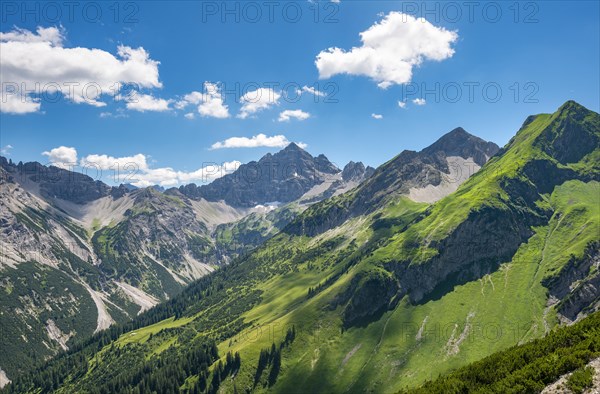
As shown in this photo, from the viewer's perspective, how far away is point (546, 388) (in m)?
46.0

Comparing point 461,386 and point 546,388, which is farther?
point 461,386

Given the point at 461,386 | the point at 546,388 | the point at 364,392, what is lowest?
the point at 364,392

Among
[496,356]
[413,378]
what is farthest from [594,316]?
[413,378]

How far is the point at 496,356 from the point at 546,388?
20351 millimetres

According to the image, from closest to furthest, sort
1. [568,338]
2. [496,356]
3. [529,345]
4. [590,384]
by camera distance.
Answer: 1. [590,384]
2. [568,338]
3. [529,345]
4. [496,356]

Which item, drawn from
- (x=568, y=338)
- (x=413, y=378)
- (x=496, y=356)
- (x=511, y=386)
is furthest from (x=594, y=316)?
(x=413, y=378)

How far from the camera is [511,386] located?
50312mm

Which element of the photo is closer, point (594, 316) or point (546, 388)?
point (546, 388)

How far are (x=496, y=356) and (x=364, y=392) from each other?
487ft

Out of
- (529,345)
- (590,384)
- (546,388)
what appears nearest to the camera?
(590,384)

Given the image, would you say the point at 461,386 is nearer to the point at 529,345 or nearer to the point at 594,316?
the point at 529,345

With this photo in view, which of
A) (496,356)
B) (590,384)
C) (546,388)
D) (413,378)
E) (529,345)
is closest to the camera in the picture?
(590,384)

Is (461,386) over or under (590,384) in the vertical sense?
under

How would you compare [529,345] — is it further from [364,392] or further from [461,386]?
[364,392]
